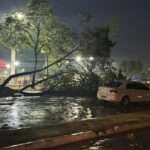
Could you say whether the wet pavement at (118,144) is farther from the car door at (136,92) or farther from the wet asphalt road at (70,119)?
the car door at (136,92)

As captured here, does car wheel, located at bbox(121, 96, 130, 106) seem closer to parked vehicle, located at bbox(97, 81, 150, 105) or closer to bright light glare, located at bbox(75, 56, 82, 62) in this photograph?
parked vehicle, located at bbox(97, 81, 150, 105)

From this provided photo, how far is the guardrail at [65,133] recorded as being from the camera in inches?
393

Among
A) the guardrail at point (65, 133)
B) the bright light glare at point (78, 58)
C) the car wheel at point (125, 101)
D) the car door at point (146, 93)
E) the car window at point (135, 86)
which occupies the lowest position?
the guardrail at point (65, 133)

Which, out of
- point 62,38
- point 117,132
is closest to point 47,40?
point 62,38

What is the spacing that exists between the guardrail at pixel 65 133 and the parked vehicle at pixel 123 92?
6.57m

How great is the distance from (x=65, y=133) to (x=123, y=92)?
10.9 metres

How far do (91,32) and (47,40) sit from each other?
143 inches

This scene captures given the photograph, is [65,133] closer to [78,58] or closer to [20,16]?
[20,16]

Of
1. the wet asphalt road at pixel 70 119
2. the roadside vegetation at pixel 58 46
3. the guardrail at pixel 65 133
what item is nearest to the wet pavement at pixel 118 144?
the wet asphalt road at pixel 70 119

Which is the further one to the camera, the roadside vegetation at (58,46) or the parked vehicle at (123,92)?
the roadside vegetation at (58,46)

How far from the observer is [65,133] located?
1157 centimetres

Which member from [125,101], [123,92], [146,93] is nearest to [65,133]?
[123,92]

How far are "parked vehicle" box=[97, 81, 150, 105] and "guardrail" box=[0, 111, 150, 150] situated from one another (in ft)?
21.6

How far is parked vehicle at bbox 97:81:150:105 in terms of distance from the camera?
2163 centimetres
